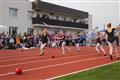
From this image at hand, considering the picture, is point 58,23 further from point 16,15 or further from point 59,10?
point 16,15

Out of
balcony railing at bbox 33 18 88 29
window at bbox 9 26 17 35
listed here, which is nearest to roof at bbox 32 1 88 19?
balcony railing at bbox 33 18 88 29

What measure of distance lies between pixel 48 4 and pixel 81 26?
16623mm

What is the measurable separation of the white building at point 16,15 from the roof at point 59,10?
2.85 m

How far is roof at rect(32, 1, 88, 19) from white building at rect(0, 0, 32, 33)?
9.35ft

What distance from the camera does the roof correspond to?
188 ft

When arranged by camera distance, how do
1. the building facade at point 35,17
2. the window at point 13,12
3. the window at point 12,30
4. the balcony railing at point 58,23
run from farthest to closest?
the balcony railing at point 58,23
the window at point 13,12
the building facade at point 35,17
the window at point 12,30

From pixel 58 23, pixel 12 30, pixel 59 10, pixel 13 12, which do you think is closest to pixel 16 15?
pixel 13 12

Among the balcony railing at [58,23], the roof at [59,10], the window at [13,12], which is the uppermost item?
the roof at [59,10]

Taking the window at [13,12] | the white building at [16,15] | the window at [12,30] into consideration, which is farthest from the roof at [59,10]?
the window at [12,30]

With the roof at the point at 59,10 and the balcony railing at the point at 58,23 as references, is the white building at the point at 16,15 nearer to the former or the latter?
the balcony railing at the point at 58,23

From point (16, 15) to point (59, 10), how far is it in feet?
51.1

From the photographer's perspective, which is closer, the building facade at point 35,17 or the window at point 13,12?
the building facade at point 35,17

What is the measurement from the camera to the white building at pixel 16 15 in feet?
153

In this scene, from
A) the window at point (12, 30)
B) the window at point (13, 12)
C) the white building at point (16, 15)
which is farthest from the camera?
the window at point (13, 12)
